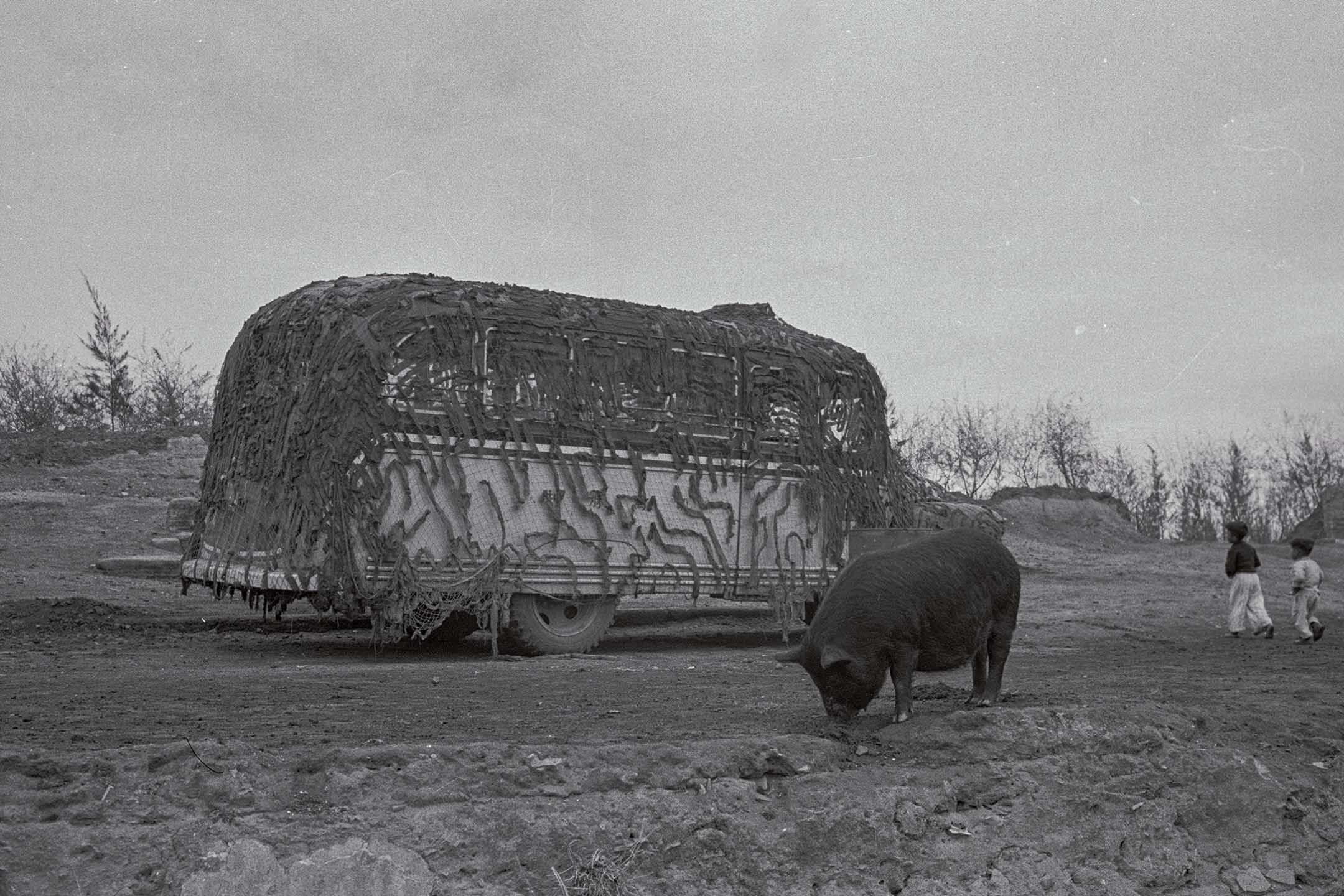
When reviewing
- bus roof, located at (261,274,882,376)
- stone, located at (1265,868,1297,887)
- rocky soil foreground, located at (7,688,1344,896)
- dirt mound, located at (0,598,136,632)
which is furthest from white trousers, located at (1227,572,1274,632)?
dirt mound, located at (0,598,136,632)

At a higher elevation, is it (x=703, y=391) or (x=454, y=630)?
(x=703, y=391)

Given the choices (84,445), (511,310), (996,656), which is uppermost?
(511,310)

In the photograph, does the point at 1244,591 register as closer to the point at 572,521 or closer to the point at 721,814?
the point at 572,521

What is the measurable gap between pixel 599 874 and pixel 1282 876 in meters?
3.56

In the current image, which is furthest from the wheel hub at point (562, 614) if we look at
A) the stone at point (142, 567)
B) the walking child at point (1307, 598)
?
the walking child at point (1307, 598)

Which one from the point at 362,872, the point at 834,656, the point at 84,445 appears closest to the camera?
the point at 362,872

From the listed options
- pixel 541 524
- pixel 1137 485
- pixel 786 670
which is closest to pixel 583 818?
pixel 786 670

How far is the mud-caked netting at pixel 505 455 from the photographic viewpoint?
888cm

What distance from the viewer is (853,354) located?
1164 cm

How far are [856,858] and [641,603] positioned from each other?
31.1 ft

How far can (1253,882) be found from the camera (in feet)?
19.2

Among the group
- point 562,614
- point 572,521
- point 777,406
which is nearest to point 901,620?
point 572,521

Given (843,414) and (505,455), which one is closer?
(505,455)

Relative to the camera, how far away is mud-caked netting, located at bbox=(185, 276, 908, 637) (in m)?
8.88
